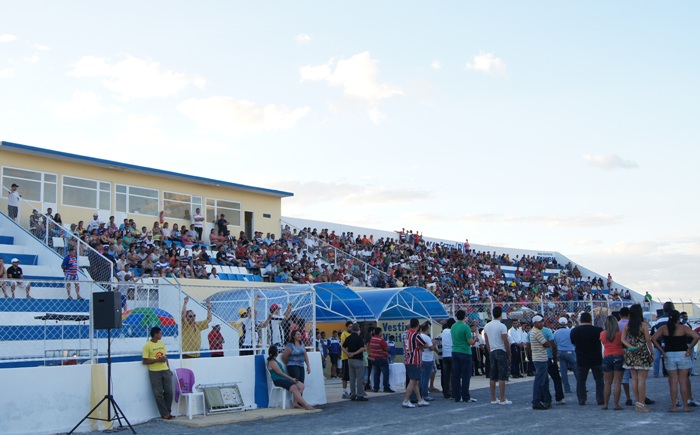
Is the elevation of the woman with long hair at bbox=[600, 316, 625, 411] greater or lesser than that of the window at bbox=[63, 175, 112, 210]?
lesser

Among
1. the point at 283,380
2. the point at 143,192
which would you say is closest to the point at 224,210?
the point at 143,192

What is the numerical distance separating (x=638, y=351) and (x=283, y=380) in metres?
6.61

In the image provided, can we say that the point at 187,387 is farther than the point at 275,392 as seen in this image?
No

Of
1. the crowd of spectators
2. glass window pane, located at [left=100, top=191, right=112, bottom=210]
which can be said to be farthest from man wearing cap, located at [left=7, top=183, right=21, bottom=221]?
glass window pane, located at [left=100, top=191, right=112, bottom=210]

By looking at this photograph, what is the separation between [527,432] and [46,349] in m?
8.96

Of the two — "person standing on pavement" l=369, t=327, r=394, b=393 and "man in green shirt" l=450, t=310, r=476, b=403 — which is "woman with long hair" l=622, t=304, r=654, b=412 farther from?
"person standing on pavement" l=369, t=327, r=394, b=393

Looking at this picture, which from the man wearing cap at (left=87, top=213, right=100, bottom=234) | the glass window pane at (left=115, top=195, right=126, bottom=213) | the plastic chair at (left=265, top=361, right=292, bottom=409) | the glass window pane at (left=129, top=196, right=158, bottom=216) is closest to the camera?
the plastic chair at (left=265, top=361, right=292, bottom=409)

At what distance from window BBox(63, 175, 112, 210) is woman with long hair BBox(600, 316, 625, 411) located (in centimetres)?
2078

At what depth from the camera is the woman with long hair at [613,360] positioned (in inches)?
518

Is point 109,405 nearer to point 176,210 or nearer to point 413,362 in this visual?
point 413,362

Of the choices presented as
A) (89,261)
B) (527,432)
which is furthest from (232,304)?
(527,432)

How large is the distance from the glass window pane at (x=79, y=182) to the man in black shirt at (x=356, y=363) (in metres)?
15.6

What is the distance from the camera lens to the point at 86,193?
2870cm

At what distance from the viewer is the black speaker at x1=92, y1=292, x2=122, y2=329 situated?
39.9 ft
